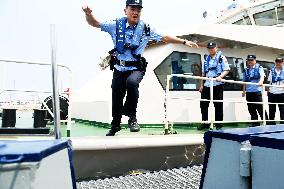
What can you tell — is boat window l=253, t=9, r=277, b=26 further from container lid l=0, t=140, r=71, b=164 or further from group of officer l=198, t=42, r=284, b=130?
container lid l=0, t=140, r=71, b=164

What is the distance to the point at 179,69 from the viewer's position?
5.50 meters

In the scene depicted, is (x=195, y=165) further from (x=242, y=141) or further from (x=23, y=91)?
(x=242, y=141)

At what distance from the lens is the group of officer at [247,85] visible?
16.9 ft

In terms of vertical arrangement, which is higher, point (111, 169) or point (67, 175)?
point (67, 175)

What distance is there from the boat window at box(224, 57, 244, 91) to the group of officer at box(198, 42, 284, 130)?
240mm

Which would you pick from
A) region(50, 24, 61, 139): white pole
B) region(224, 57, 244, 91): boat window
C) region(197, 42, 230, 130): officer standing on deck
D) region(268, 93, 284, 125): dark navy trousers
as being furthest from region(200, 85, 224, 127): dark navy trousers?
region(50, 24, 61, 139): white pole

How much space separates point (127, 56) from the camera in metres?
3.46

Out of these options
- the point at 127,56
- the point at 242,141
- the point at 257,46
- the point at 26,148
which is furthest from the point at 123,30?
the point at 257,46

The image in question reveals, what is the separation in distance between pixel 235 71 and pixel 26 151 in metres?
5.70

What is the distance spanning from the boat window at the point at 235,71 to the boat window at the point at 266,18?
3.65m

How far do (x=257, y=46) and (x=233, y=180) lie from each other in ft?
18.1

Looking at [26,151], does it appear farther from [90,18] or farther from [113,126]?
[113,126]

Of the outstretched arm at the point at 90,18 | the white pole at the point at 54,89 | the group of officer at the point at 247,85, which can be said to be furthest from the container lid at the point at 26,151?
the group of officer at the point at 247,85

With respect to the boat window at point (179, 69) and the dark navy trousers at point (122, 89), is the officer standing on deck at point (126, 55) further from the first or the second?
the boat window at point (179, 69)
